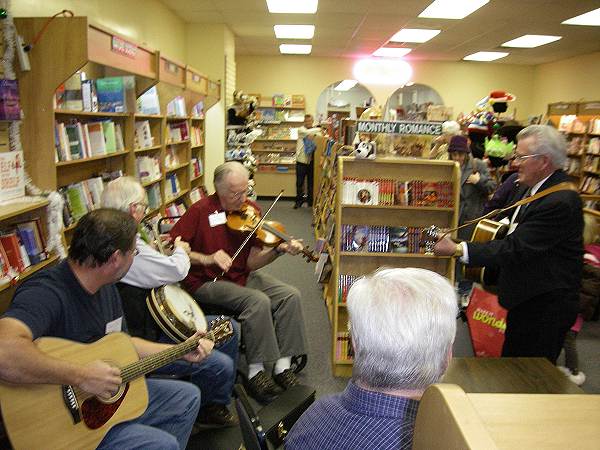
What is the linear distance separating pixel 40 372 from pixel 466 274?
7.14ft

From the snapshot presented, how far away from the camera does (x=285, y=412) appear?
181 cm

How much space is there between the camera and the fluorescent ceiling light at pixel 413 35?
7859 mm

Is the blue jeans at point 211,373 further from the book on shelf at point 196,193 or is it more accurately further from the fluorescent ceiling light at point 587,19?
the fluorescent ceiling light at point 587,19

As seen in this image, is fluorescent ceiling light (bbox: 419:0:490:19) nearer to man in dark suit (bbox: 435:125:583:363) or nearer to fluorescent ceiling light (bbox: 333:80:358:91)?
man in dark suit (bbox: 435:125:583:363)

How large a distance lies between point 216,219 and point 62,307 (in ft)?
4.70

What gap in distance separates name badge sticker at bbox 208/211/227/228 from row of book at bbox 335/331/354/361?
1.05 metres

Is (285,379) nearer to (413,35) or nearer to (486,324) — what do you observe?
(486,324)

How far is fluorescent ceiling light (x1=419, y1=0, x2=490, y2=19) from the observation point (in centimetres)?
599

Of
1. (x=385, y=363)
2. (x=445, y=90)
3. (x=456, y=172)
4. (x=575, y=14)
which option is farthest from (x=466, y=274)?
(x=445, y=90)

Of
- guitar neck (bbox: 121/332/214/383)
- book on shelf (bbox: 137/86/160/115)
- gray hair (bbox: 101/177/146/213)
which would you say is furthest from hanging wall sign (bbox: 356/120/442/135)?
book on shelf (bbox: 137/86/160/115)

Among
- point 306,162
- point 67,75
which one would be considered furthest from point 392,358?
point 306,162

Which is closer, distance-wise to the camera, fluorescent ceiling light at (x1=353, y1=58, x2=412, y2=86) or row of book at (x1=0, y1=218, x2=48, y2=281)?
row of book at (x1=0, y1=218, x2=48, y2=281)

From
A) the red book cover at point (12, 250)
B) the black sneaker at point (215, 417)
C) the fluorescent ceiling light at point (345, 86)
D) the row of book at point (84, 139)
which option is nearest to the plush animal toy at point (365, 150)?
the black sneaker at point (215, 417)

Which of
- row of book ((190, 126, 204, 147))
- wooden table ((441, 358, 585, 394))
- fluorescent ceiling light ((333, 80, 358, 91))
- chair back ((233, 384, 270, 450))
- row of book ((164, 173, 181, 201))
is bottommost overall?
wooden table ((441, 358, 585, 394))
